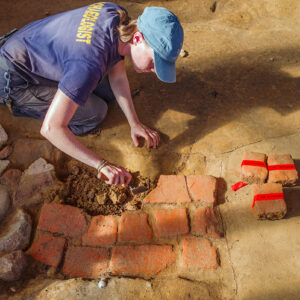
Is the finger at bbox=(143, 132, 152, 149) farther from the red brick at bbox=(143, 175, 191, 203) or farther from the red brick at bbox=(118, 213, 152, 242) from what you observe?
the red brick at bbox=(118, 213, 152, 242)

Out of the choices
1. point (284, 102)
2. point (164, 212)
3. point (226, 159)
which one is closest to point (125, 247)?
point (164, 212)

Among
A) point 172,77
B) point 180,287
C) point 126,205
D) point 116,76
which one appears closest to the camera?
point 180,287

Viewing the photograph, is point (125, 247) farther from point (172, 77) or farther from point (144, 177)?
point (172, 77)

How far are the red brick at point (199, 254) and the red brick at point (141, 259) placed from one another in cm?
8

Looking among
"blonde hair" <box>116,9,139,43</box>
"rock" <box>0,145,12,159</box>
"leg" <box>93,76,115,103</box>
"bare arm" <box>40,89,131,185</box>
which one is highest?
"blonde hair" <box>116,9,139,43</box>

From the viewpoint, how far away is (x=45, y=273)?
1.86 m

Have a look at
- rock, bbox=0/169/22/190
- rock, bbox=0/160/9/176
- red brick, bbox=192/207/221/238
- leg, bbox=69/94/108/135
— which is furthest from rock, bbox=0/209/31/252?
red brick, bbox=192/207/221/238

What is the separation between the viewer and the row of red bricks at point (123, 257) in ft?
5.97

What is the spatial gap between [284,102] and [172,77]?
1118mm

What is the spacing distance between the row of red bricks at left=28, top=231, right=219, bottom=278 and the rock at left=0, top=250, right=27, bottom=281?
0.31ft

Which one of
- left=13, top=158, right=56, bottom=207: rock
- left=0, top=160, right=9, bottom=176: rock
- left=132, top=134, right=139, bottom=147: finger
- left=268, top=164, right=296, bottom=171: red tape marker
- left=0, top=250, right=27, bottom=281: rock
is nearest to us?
left=0, top=250, right=27, bottom=281: rock

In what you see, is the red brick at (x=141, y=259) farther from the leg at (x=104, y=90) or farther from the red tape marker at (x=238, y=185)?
the leg at (x=104, y=90)

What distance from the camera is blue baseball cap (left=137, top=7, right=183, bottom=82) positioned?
66.6 inches

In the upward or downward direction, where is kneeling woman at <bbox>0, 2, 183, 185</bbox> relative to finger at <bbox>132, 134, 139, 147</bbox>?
upward
